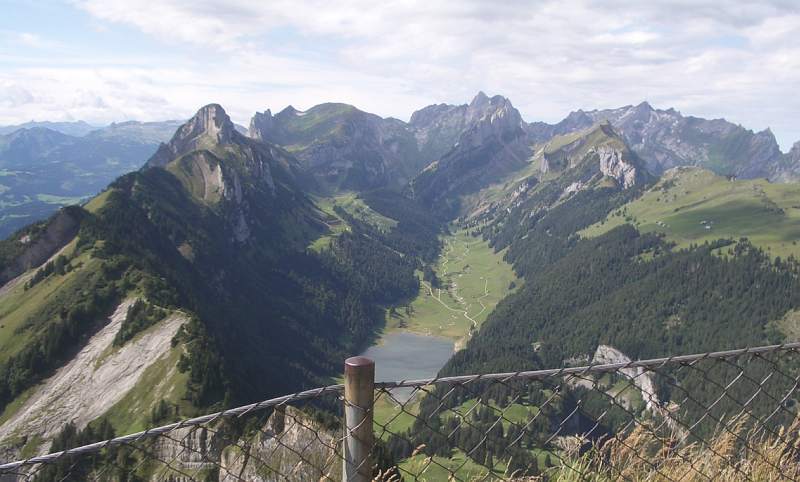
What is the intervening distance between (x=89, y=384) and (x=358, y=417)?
103 metres

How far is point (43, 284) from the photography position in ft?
420

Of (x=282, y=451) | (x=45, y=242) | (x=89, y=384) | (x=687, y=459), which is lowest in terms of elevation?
(x=89, y=384)

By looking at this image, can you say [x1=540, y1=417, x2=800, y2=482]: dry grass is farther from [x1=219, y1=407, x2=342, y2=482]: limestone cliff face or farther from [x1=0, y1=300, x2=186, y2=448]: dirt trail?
[x1=0, y1=300, x2=186, y2=448]: dirt trail

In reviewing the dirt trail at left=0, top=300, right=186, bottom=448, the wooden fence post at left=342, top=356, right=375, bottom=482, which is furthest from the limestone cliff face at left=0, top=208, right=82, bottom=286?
the wooden fence post at left=342, top=356, right=375, bottom=482

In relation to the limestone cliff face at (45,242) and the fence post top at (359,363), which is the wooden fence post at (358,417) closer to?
the fence post top at (359,363)

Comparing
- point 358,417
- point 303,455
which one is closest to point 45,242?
point 303,455

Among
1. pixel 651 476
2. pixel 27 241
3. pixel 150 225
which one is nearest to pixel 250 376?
pixel 27 241

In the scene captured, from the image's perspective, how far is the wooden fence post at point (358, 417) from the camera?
6562 mm

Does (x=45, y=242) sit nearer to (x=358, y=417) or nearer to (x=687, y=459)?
(x=358, y=417)

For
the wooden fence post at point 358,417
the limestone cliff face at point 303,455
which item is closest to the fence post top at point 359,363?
the wooden fence post at point 358,417

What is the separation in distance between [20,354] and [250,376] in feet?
137

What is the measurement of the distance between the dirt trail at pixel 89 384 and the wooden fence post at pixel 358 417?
92344 mm

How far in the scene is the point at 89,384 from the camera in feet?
306

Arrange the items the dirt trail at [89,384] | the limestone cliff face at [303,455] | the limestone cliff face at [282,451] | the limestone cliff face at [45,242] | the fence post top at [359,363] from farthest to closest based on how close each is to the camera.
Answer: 1. the limestone cliff face at [45,242]
2. the dirt trail at [89,384]
3. the limestone cliff face at [303,455]
4. the limestone cliff face at [282,451]
5. the fence post top at [359,363]
